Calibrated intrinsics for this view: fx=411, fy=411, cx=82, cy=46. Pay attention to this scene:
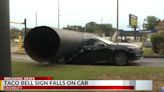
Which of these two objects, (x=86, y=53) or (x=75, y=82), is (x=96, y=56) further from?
(x=75, y=82)

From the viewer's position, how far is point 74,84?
19.2 feet

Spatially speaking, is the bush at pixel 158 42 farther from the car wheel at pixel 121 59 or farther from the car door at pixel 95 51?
the car wheel at pixel 121 59

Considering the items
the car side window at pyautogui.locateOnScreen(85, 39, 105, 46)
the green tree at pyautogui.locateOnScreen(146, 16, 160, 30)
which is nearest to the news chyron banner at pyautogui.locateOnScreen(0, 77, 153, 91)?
the car side window at pyautogui.locateOnScreen(85, 39, 105, 46)

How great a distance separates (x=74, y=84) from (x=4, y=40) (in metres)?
1.62

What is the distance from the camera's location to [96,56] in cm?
2028

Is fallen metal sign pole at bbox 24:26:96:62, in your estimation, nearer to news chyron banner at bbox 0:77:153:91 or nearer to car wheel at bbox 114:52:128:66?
car wheel at bbox 114:52:128:66

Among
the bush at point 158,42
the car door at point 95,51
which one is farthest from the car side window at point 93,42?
the bush at point 158,42

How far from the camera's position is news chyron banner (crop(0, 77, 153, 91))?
5.72 meters

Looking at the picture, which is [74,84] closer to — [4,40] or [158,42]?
[4,40]

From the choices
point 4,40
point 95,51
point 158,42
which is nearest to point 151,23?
point 158,42

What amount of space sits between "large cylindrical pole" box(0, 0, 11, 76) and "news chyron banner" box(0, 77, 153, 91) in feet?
2.36

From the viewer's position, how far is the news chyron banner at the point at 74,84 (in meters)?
5.72

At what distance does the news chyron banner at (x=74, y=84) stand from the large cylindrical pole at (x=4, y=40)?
2.36 feet

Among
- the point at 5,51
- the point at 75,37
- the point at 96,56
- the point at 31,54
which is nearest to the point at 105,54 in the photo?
the point at 96,56
